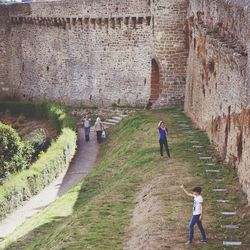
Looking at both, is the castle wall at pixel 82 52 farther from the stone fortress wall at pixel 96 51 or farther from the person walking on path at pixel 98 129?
the person walking on path at pixel 98 129

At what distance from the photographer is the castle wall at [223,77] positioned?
65.9ft

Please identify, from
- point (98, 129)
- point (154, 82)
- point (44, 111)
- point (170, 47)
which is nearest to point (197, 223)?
point (98, 129)

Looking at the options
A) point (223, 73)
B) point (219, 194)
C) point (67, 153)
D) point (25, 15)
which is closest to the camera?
point (219, 194)

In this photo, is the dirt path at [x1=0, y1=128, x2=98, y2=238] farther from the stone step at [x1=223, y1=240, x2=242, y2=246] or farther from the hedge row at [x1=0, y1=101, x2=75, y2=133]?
the stone step at [x1=223, y1=240, x2=242, y2=246]

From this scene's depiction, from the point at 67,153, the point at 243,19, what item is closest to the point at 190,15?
the point at 67,153

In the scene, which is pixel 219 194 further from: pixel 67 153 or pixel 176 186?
pixel 67 153

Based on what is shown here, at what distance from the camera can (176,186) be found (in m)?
21.0

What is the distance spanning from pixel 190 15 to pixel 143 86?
5275 millimetres

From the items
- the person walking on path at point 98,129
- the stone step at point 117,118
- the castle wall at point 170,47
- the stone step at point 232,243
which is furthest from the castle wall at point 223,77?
the stone step at point 117,118

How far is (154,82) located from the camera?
3656 cm

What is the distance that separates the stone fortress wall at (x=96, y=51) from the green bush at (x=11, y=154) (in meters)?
7.82

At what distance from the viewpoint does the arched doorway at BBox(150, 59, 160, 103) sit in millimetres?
36219

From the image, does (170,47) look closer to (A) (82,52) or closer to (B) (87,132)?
(B) (87,132)

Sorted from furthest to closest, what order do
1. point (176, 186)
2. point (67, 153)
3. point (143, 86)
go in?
point (143, 86) < point (67, 153) < point (176, 186)
